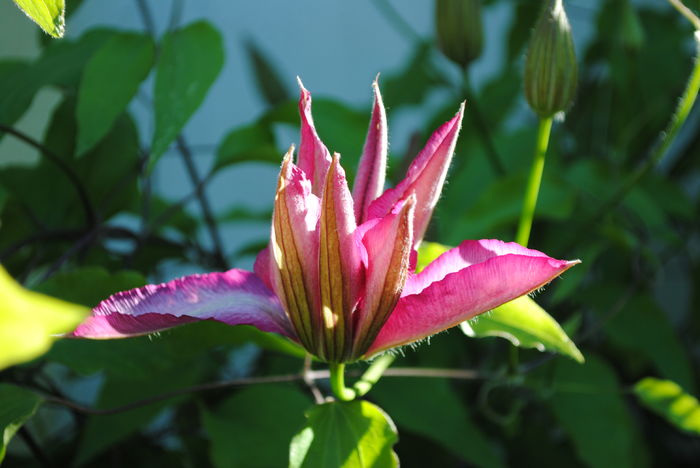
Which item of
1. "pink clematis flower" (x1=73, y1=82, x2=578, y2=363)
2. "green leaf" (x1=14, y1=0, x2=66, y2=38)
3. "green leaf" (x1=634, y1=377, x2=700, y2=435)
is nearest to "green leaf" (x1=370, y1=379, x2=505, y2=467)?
"green leaf" (x1=634, y1=377, x2=700, y2=435)

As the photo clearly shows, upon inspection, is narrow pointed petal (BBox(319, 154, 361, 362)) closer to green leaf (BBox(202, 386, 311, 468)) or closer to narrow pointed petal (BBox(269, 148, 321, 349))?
narrow pointed petal (BBox(269, 148, 321, 349))

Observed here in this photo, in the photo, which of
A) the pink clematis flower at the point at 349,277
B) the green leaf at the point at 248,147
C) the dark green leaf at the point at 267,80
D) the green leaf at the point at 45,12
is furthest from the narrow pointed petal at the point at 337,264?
the dark green leaf at the point at 267,80

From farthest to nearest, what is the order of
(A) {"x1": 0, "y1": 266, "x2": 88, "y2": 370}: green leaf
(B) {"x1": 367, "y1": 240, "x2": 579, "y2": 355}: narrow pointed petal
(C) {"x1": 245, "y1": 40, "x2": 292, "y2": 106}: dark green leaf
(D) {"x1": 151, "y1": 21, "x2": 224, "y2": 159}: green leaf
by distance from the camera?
(C) {"x1": 245, "y1": 40, "x2": 292, "y2": 106}: dark green leaf, (D) {"x1": 151, "y1": 21, "x2": 224, "y2": 159}: green leaf, (B) {"x1": 367, "y1": 240, "x2": 579, "y2": 355}: narrow pointed petal, (A) {"x1": 0, "y1": 266, "x2": 88, "y2": 370}: green leaf

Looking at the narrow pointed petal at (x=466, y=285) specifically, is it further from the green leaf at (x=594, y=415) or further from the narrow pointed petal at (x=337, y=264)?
the green leaf at (x=594, y=415)

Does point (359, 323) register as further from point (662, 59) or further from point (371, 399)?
point (662, 59)

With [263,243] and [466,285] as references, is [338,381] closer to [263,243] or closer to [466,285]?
[466,285]

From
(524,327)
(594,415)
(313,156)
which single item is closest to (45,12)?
(313,156)

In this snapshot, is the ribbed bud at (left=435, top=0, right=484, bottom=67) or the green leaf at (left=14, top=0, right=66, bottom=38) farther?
the ribbed bud at (left=435, top=0, right=484, bottom=67)
